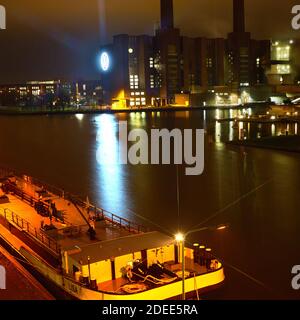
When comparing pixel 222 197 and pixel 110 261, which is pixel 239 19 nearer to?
pixel 222 197

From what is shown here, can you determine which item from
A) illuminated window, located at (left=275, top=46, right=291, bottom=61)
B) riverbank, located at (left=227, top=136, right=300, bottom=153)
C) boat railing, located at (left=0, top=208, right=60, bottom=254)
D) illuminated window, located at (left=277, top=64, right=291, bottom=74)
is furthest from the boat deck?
illuminated window, located at (left=275, top=46, right=291, bottom=61)

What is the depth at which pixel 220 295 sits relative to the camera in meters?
4.25

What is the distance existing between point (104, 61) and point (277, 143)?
36151 mm

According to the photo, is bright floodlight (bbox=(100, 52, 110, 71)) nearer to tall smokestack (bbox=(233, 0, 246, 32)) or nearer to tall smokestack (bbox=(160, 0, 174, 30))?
tall smokestack (bbox=(160, 0, 174, 30))

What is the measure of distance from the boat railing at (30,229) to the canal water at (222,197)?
164cm

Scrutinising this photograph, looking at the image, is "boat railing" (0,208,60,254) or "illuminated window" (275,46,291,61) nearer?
"boat railing" (0,208,60,254)

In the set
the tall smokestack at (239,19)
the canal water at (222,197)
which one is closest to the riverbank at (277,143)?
the canal water at (222,197)

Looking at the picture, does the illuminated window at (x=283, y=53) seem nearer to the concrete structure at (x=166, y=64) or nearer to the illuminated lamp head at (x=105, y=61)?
the concrete structure at (x=166, y=64)

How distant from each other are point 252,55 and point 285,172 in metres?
44.5

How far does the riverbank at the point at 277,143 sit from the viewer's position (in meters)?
12.9

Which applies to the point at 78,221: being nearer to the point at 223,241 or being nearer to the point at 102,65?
the point at 223,241

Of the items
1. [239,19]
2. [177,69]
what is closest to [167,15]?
[177,69]

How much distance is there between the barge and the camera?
12.5 feet

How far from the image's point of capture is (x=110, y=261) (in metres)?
3.98
